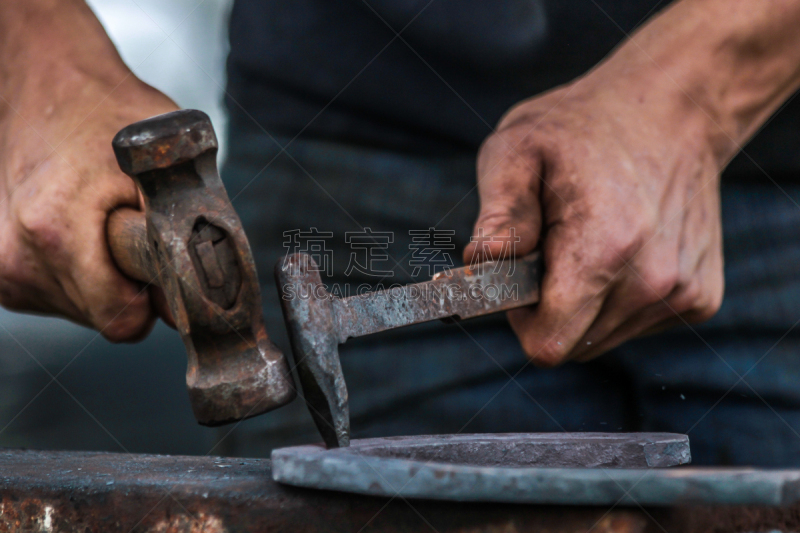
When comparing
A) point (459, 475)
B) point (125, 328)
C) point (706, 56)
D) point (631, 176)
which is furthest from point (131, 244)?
point (706, 56)

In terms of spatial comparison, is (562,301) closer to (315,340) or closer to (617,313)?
(617,313)

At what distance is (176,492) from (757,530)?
0.53 meters

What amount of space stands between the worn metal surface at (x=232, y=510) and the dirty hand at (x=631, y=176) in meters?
0.39

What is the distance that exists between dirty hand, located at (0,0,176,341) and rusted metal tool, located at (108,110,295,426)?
28 cm

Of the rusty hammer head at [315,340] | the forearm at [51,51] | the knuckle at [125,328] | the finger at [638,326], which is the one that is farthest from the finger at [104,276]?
the finger at [638,326]

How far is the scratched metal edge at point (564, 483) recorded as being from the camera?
50cm

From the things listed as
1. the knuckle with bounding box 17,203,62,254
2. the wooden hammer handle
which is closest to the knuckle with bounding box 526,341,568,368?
the wooden hammer handle

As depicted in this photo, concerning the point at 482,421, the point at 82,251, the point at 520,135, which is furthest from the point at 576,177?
the point at 82,251

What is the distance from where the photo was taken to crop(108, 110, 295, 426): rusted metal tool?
68 cm

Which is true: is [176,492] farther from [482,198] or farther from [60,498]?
[482,198]

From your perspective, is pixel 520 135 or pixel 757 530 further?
pixel 520 135

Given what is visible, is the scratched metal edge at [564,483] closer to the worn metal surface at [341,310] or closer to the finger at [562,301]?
the worn metal surface at [341,310]

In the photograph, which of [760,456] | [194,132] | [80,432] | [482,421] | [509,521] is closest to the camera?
[509,521]

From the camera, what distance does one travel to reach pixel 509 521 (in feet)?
1.86
